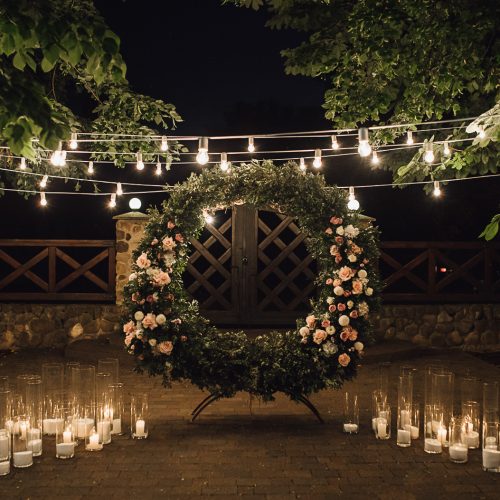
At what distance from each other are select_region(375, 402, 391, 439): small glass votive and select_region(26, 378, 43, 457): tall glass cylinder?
9.60 feet

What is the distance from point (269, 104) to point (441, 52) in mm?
14442

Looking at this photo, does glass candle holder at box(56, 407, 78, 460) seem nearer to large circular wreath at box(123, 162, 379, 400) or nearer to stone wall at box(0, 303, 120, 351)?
large circular wreath at box(123, 162, 379, 400)

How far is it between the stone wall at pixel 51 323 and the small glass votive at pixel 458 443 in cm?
622

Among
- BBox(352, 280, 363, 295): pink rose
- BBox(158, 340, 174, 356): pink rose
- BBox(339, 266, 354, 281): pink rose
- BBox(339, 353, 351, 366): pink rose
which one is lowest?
BBox(339, 353, 351, 366): pink rose

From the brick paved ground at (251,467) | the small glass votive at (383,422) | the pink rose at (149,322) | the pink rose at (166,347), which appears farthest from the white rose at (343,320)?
the pink rose at (149,322)

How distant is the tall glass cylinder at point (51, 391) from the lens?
18.9 ft

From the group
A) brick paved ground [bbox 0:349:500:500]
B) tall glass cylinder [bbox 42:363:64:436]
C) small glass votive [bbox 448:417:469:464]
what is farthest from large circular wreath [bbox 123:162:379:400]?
small glass votive [bbox 448:417:469:464]

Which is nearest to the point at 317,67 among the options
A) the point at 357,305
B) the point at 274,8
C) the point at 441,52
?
the point at 274,8

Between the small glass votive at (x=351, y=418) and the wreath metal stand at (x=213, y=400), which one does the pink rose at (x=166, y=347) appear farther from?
the small glass votive at (x=351, y=418)

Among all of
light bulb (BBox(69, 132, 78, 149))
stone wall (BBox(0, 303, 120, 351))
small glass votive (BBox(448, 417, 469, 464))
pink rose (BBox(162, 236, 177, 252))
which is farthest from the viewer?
stone wall (BBox(0, 303, 120, 351))

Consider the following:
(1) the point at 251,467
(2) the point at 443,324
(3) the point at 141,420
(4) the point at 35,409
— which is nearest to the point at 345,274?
(1) the point at 251,467

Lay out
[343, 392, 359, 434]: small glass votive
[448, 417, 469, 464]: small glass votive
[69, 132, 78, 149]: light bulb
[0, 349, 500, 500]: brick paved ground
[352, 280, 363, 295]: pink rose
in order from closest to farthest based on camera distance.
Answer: [0, 349, 500, 500]: brick paved ground, [448, 417, 469, 464]: small glass votive, [343, 392, 359, 434]: small glass votive, [352, 280, 363, 295]: pink rose, [69, 132, 78, 149]: light bulb

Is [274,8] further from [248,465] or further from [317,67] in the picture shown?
[248,465]

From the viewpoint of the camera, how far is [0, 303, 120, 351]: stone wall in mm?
10266
